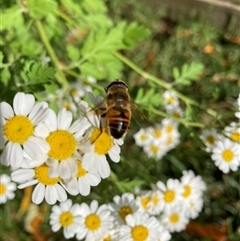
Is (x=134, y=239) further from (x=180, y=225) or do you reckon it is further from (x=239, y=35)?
(x=239, y=35)

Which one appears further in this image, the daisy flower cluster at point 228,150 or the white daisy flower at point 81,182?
the daisy flower cluster at point 228,150

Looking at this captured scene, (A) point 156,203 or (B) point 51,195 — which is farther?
(A) point 156,203

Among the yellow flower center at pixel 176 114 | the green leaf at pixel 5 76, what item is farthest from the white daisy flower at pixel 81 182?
the yellow flower center at pixel 176 114

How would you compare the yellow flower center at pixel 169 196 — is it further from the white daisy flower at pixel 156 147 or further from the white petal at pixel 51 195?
the white petal at pixel 51 195

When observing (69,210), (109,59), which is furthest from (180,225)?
(109,59)

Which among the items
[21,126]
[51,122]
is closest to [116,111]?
[51,122]

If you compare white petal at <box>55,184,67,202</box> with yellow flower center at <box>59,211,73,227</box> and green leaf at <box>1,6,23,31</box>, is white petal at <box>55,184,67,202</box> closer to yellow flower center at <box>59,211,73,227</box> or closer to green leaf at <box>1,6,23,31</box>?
→ yellow flower center at <box>59,211,73,227</box>

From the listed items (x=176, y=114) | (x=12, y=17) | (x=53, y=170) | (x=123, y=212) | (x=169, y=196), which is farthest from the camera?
(x=176, y=114)

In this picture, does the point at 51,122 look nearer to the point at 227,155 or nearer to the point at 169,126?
the point at 227,155
